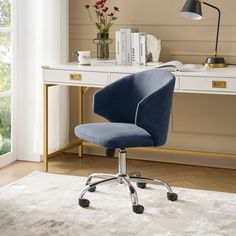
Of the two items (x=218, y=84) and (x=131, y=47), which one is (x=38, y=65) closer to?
(x=131, y=47)

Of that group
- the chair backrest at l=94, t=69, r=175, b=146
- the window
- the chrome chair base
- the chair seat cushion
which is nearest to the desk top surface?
the chair backrest at l=94, t=69, r=175, b=146

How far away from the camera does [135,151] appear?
486 centimetres

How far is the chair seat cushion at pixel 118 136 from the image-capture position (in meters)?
3.38

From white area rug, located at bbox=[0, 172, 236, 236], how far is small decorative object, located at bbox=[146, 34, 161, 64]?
1.00m

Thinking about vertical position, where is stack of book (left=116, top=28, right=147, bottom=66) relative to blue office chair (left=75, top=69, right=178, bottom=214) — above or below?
above

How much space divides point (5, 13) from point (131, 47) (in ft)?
3.21

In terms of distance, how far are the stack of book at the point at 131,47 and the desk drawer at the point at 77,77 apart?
0.33 meters

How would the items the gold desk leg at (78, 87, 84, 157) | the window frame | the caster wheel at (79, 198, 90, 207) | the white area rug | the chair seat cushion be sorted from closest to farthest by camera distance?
the white area rug
the chair seat cushion
the caster wheel at (79, 198, 90, 207)
the window frame
the gold desk leg at (78, 87, 84, 157)

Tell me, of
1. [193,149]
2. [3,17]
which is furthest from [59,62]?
[193,149]

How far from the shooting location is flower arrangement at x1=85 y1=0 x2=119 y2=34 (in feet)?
14.8

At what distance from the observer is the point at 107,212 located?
11.2ft

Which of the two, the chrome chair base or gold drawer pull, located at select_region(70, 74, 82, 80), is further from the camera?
gold drawer pull, located at select_region(70, 74, 82, 80)

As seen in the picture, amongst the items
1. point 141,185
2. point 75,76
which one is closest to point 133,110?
point 141,185

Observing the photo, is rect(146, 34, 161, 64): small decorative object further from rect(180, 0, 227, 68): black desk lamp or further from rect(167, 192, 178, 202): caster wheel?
rect(167, 192, 178, 202): caster wheel
